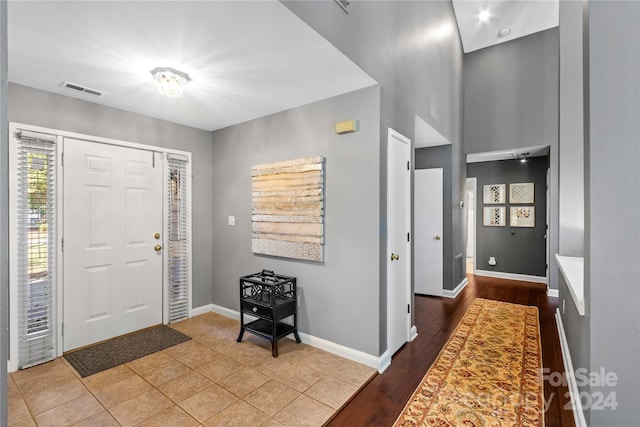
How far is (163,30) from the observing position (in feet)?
6.02

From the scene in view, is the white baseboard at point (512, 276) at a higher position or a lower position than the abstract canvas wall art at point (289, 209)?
lower

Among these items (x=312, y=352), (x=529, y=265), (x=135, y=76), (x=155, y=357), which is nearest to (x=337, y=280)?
(x=312, y=352)

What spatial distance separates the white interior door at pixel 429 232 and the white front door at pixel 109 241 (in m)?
3.84

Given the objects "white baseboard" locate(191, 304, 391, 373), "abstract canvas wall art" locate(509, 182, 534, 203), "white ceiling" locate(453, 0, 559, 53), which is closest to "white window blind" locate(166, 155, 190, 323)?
"white baseboard" locate(191, 304, 391, 373)

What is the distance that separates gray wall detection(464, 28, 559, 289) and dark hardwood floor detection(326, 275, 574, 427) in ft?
3.75

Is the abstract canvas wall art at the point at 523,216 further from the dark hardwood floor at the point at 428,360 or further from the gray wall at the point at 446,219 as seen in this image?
the gray wall at the point at 446,219

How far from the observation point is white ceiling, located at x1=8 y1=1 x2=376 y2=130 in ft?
5.47

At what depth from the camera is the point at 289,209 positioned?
10.2ft

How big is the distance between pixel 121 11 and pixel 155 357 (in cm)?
272

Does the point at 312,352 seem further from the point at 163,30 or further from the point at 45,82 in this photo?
the point at 45,82

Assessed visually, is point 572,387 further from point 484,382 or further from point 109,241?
point 109,241

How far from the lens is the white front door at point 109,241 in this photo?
2865mm

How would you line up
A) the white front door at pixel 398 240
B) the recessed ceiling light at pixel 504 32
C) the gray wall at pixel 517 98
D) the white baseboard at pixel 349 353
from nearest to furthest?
the white baseboard at pixel 349 353, the white front door at pixel 398 240, the gray wall at pixel 517 98, the recessed ceiling light at pixel 504 32

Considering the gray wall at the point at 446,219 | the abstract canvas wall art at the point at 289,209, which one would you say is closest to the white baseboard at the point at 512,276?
the gray wall at the point at 446,219
